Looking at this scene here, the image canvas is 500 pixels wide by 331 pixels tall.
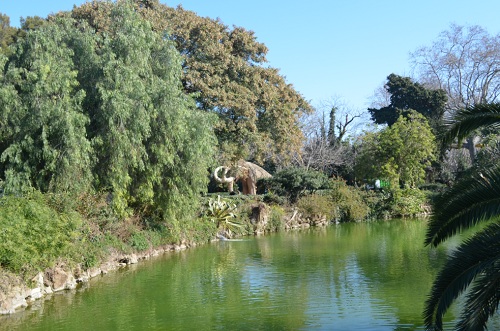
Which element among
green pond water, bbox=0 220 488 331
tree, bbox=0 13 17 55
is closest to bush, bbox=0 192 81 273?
green pond water, bbox=0 220 488 331

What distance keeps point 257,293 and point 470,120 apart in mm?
7711

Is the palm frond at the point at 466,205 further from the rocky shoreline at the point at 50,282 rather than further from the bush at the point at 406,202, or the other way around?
the bush at the point at 406,202

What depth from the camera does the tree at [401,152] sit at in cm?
3588

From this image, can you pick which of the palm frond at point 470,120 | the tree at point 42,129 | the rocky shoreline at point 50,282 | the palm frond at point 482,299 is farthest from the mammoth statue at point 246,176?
the palm frond at point 482,299

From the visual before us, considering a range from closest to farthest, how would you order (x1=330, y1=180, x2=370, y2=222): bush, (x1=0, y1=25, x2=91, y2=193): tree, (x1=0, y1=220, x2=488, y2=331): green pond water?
1. (x1=0, y1=220, x2=488, y2=331): green pond water
2. (x1=0, y1=25, x2=91, y2=193): tree
3. (x1=330, y1=180, x2=370, y2=222): bush

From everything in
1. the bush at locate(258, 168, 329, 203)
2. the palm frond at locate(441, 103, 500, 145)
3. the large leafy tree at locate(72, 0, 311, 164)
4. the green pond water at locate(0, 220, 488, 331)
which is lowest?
the green pond water at locate(0, 220, 488, 331)

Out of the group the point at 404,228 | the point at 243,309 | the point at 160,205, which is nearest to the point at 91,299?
the point at 243,309

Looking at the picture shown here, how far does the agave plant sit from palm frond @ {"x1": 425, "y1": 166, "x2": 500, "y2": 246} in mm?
18515

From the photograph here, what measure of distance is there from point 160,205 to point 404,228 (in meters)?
14.3

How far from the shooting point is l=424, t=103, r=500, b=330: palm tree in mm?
7398

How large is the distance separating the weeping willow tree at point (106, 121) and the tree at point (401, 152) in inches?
679

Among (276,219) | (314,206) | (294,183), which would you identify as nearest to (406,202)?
(314,206)

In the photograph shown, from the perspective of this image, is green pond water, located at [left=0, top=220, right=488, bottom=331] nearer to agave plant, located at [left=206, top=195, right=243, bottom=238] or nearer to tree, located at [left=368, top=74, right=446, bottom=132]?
agave plant, located at [left=206, top=195, right=243, bottom=238]

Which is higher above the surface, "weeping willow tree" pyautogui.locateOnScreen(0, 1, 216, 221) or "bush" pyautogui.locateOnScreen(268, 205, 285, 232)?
"weeping willow tree" pyautogui.locateOnScreen(0, 1, 216, 221)
